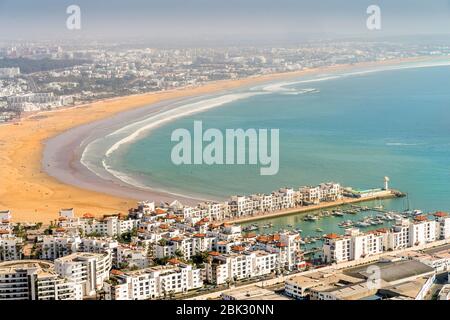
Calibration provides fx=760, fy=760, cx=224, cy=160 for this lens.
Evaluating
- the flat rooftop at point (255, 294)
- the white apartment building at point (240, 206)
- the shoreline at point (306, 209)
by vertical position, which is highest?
the flat rooftop at point (255, 294)

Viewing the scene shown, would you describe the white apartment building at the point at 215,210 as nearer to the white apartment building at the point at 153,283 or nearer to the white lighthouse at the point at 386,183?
the white lighthouse at the point at 386,183

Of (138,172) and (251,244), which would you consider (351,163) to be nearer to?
(138,172)

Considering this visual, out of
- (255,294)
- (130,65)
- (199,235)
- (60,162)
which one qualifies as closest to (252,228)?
(199,235)

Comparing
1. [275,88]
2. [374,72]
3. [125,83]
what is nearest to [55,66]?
[125,83]

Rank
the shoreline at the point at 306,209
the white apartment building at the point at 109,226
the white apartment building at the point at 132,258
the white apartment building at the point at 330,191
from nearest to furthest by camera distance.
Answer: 1. the white apartment building at the point at 132,258
2. the white apartment building at the point at 109,226
3. the shoreline at the point at 306,209
4. the white apartment building at the point at 330,191

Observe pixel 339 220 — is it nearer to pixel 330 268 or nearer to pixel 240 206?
pixel 240 206

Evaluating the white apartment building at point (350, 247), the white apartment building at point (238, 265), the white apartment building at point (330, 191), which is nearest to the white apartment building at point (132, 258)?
the white apartment building at point (238, 265)
